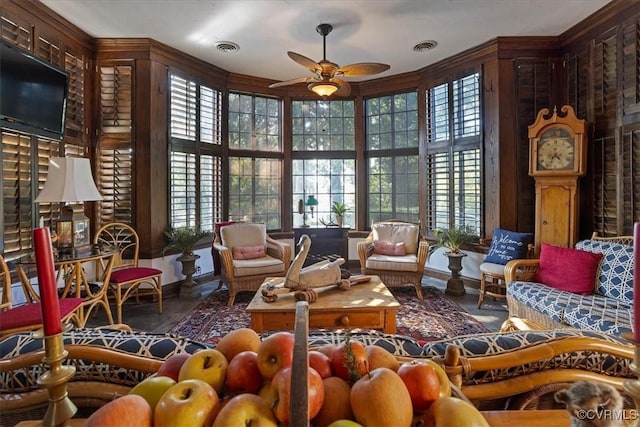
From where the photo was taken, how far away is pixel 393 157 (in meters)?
5.61

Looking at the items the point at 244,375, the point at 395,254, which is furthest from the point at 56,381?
the point at 395,254

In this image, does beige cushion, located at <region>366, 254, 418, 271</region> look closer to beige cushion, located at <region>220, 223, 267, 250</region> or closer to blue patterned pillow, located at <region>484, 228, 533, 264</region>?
blue patterned pillow, located at <region>484, 228, 533, 264</region>

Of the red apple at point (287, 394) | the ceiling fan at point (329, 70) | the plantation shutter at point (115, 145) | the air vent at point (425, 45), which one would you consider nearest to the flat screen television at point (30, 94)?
the plantation shutter at point (115, 145)

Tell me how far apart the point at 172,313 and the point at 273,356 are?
3.59m

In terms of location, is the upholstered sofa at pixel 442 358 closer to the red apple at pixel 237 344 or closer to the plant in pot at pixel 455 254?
the red apple at pixel 237 344

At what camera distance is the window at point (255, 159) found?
17.8ft

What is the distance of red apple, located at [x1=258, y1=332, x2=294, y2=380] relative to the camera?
63 centimetres

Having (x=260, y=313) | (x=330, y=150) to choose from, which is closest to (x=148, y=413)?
(x=260, y=313)

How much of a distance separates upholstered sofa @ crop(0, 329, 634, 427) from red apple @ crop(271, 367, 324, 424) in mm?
458

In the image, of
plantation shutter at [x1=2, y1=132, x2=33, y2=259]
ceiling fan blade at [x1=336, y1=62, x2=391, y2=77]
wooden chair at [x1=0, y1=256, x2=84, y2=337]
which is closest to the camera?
wooden chair at [x1=0, y1=256, x2=84, y2=337]

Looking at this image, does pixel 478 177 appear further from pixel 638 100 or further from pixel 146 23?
pixel 146 23

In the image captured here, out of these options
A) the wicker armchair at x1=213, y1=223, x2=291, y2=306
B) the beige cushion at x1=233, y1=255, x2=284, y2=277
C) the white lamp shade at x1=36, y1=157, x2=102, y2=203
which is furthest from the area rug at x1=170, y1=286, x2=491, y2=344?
the white lamp shade at x1=36, y1=157, x2=102, y2=203

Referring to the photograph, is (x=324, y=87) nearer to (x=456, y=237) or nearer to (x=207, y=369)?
(x=456, y=237)

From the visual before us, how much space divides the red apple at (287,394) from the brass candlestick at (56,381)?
0.36m
